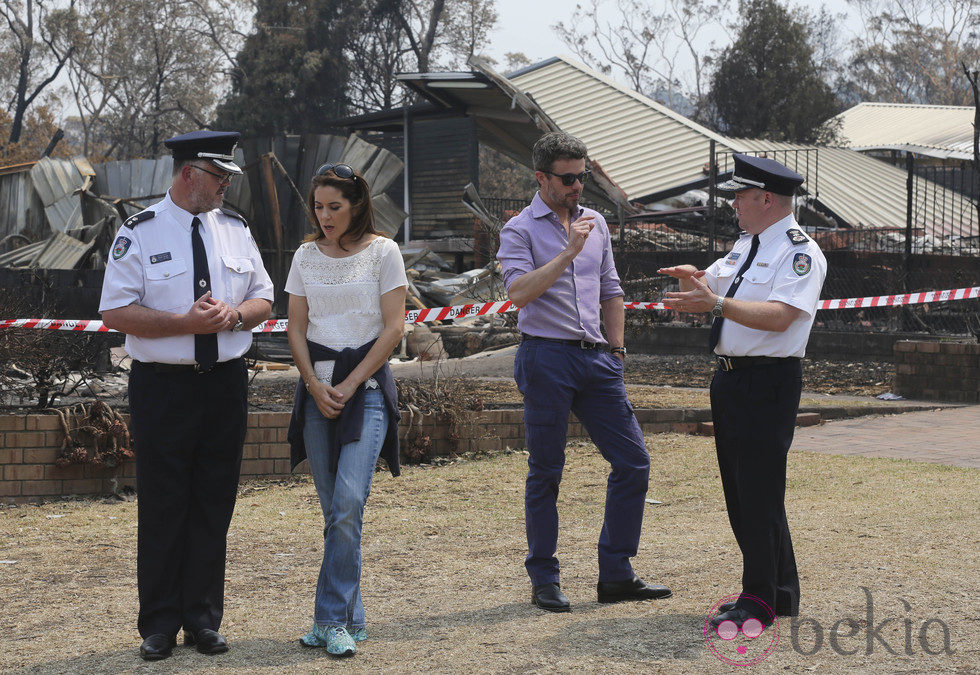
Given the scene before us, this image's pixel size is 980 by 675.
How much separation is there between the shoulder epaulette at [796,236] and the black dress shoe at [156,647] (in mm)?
2691

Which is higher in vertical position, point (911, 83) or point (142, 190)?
point (911, 83)

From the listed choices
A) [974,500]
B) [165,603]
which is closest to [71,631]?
[165,603]

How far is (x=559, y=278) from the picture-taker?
4.65m

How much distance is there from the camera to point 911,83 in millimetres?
56312

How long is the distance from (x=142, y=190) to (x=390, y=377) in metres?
14.2

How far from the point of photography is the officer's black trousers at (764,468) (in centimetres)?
420

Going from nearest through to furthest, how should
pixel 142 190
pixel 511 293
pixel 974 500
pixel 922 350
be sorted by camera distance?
pixel 511 293
pixel 974 500
pixel 922 350
pixel 142 190

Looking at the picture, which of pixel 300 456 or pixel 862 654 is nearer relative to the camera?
pixel 862 654

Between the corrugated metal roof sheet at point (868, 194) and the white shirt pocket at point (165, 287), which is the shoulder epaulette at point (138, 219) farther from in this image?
the corrugated metal roof sheet at point (868, 194)

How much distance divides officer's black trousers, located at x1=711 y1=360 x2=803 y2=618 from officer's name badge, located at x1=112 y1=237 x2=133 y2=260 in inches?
87.8

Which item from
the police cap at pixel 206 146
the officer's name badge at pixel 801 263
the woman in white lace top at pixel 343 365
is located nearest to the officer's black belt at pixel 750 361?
the officer's name badge at pixel 801 263

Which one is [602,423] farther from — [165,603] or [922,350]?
[922,350]

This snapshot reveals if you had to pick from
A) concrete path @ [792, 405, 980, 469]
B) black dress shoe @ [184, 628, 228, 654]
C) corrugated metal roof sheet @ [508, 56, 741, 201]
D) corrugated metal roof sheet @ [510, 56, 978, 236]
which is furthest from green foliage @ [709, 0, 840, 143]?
black dress shoe @ [184, 628, 228, 654]

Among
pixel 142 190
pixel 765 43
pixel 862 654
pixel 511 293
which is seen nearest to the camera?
pixel 862 654
